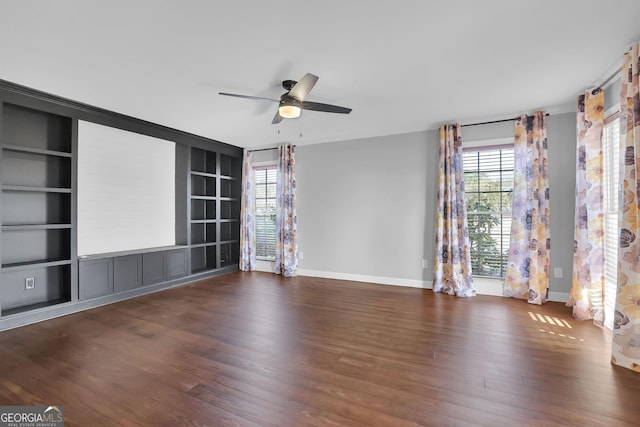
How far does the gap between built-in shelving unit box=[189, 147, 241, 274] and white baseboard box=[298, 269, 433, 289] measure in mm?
1785

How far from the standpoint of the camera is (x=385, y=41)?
2.37m

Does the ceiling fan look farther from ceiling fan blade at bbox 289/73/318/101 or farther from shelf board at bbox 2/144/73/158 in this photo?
shelf board at bbox 2/144/73/158

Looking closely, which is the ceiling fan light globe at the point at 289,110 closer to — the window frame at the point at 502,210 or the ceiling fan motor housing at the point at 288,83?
the ceiling fan motor housing at the point at 288,83

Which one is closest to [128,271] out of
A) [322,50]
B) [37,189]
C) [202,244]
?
[202,244]

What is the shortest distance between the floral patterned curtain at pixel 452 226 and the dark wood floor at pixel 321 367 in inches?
26.2

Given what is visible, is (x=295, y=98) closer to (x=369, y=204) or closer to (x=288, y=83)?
(x=288, y=83)

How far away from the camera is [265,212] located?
21.0 ft

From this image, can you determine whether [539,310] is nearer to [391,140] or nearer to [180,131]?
[391,140]

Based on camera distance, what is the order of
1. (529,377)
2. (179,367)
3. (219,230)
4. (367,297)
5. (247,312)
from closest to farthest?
(529,377) < (179,367) < (247,312) < (367,297) < (219,230)

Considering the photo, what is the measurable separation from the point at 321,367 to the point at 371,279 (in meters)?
3.00

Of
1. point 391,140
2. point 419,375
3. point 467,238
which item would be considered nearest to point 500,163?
point 467,238

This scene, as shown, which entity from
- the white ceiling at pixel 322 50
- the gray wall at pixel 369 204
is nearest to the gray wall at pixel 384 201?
the gray wall at pixel 369 204

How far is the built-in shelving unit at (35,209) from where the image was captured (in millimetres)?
3316

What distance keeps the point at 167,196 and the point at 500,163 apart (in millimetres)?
5501
